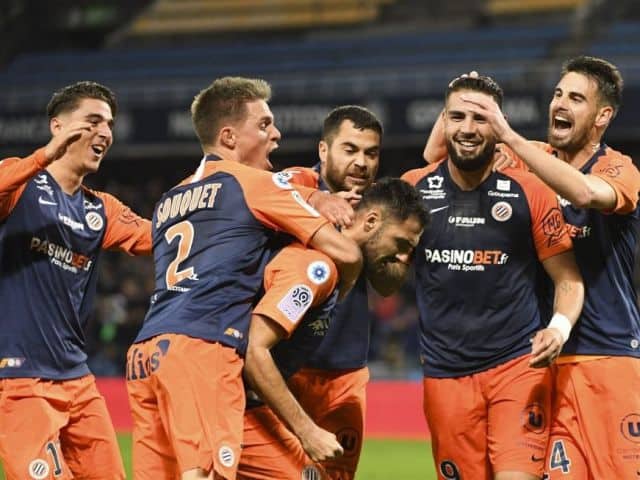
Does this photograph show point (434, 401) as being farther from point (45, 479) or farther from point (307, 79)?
point (307, 79)

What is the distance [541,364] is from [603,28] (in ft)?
50.8

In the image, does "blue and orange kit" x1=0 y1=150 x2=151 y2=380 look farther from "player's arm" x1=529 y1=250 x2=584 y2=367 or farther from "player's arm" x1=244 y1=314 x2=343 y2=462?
"player's arm" x1=529 y1=250 x2=584 y2=367

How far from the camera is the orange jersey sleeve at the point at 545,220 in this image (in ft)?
18.1

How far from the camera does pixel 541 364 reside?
5023 millimetres

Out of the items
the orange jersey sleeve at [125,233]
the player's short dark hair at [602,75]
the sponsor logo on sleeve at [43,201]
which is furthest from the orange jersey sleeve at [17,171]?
the player's short dark hair at [602,75]

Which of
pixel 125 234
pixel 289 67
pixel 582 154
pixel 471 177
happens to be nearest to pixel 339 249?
pixel 471 177

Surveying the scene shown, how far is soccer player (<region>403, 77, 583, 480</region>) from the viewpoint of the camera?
5.51 m

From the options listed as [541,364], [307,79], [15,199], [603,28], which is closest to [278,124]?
[307,79]

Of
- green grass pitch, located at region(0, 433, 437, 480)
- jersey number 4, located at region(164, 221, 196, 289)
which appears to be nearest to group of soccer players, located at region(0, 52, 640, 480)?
jersey number 4, located at region(164, 221, 196, 289)

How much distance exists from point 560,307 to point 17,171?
8.66ft

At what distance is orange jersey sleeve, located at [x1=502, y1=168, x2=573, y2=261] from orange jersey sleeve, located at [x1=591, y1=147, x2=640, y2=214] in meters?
0.25

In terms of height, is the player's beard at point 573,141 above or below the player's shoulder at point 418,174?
above

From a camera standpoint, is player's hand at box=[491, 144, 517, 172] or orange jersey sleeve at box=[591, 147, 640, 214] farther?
player's hand at box=[491, 144, 517, 172]

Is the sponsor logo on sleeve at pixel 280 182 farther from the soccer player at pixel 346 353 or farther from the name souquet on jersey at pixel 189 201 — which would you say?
the soccer player at pixel 346 353
